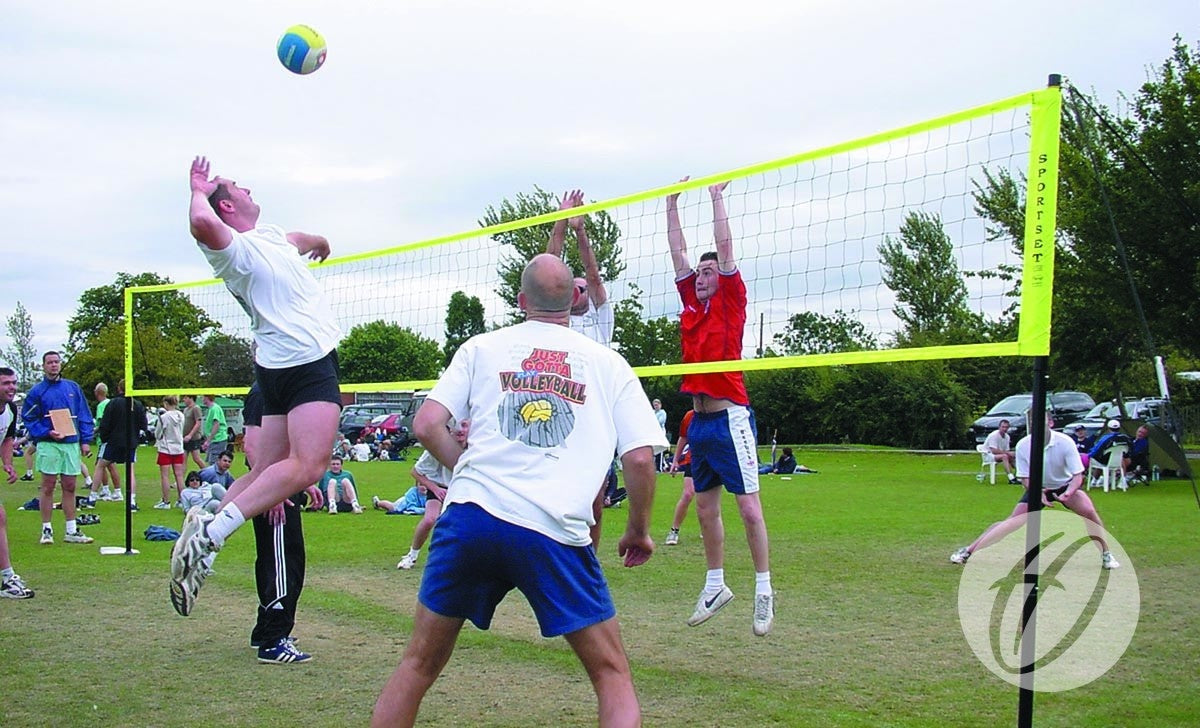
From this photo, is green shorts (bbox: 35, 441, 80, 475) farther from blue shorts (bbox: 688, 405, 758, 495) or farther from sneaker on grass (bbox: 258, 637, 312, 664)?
blue shorts (bbox: 688, 405, 758, 495)

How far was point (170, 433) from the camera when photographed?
17.5 m

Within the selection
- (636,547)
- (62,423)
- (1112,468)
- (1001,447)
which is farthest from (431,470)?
(1001,447)

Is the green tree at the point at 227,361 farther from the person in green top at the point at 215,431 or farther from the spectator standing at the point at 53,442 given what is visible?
the person in green top at the point at 215,431

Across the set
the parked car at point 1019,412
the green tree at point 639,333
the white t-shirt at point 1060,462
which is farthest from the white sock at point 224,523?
the parked car at point 1019,412

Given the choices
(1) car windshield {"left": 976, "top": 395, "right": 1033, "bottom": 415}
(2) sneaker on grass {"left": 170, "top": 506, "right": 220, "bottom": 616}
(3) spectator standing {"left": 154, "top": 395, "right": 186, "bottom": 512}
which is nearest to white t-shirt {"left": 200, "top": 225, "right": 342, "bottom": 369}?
(2) sneaker on grass {"left": 170, "top": 506, "right": 220, "bottom": 616}

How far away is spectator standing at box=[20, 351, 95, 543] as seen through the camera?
12211 millimetres

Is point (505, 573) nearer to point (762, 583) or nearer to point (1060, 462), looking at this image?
point (762, 583)

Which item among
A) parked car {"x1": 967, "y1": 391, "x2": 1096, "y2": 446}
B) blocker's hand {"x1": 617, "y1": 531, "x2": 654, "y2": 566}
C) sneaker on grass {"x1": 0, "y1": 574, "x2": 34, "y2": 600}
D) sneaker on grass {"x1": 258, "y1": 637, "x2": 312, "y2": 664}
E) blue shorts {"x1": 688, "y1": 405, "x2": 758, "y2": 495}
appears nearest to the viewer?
blocker's hand {"x1": 617, "y1": 531, "x2": 654, "y2": 566}

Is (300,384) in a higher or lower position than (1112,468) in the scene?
higher

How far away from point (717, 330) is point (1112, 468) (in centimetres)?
1756

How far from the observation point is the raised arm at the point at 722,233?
684cm

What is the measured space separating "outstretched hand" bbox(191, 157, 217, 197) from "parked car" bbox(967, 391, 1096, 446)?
86.6 feet

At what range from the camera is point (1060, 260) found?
86.0ft

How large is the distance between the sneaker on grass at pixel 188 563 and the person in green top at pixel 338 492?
37.8 ft
